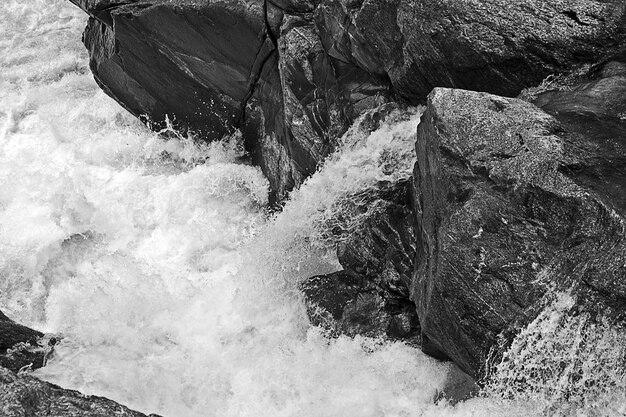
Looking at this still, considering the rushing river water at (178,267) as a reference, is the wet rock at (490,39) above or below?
above

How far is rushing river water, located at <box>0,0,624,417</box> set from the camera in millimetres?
9836

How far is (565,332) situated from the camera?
7770 mm

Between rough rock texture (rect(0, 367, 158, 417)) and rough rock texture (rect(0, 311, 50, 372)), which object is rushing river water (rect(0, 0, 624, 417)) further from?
rough rock texture (rect(0, 367, 158, 417))

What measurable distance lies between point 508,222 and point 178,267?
20.9ft

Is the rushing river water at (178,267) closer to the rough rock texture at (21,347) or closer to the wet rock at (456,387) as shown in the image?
the wet rock at (456,387)

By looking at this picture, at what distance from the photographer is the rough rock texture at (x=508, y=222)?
769cm

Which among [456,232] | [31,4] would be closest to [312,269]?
[456,232]

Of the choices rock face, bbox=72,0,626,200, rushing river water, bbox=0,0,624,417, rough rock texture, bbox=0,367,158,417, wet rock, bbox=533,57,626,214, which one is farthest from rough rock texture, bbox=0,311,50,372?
wet rock, bbox=533,57,626,214

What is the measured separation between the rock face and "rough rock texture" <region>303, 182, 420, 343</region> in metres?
1.69

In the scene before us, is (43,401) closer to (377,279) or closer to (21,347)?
(21,347)

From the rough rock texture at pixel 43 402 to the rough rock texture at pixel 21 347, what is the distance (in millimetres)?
2445

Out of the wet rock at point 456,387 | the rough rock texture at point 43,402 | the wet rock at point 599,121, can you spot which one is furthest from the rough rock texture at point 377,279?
the rough rock texture at point 43,402

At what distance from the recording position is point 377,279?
10.2 metres

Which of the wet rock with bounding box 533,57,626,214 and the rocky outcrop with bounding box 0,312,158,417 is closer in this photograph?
the rocky outcrop with bounding box 0,312,158,417
